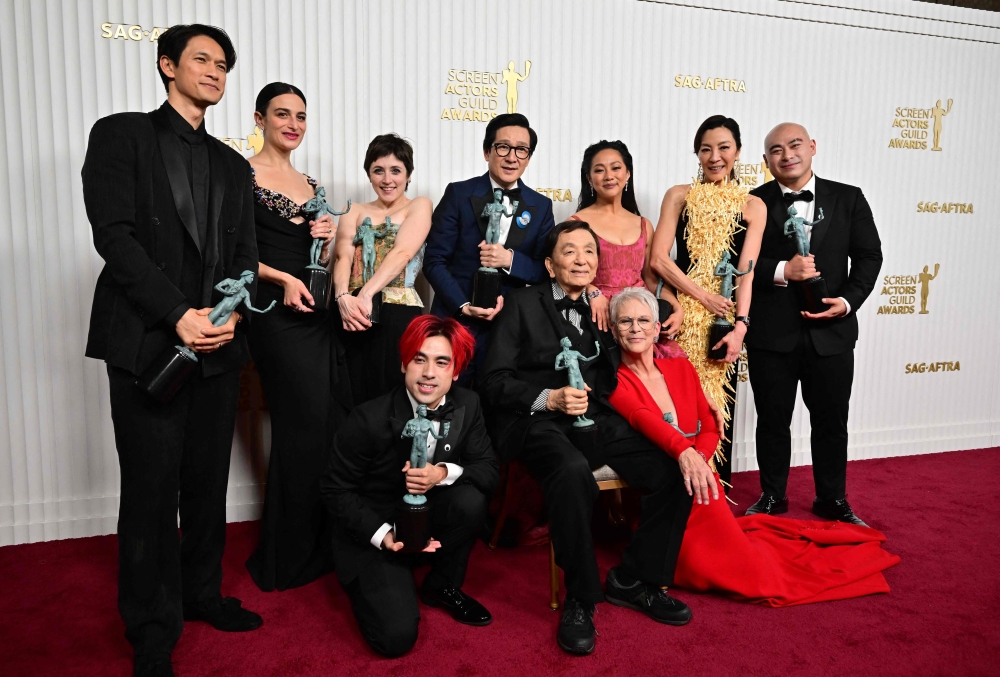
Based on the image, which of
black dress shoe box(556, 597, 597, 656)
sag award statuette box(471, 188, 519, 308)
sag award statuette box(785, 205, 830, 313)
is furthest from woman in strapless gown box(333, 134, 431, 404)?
sag award statuette box(785, 205, 830, 313)

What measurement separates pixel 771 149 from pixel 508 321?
1.67 meters

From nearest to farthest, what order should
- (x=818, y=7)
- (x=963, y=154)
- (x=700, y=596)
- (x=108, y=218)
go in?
(x=108, y=218) → (x=700, y=596) → (x=818, y=7) → (x=963, y=154)

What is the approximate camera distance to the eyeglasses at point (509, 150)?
10.2 ft

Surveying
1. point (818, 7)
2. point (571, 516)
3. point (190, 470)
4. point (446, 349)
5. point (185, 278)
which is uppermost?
point (818, 7)

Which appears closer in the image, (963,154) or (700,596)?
(700,596)

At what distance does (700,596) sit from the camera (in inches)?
112

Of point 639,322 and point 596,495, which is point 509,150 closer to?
point 639,322

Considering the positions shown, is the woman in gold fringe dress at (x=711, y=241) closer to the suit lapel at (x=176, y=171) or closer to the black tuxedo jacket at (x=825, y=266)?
the black tuxedo jacket at (x=825, y=266)

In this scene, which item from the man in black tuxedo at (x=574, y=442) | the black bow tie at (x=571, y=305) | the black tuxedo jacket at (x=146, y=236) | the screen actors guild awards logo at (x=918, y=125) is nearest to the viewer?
the black tuxedo jacket at (x=146, y=236)

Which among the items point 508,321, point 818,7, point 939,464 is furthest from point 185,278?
point 939,464

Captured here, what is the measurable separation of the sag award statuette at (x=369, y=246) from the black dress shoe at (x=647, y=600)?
136 cm

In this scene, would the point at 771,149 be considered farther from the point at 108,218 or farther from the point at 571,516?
the point at 108,218

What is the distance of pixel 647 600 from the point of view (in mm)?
2691

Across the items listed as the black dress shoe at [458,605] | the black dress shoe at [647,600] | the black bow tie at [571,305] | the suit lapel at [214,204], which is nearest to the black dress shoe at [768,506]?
the black dress shoe at [647,600]
